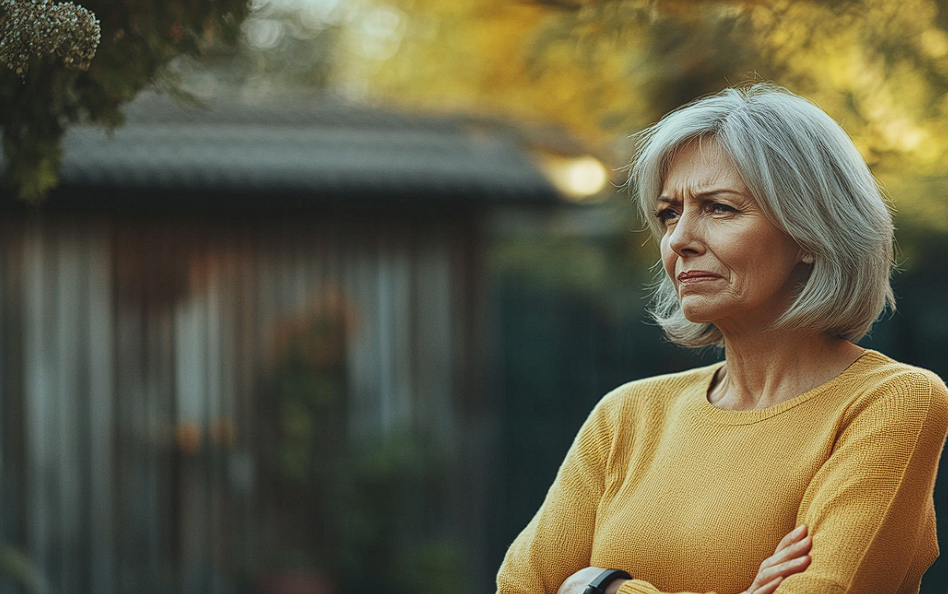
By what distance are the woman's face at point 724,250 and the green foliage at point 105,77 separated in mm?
1279

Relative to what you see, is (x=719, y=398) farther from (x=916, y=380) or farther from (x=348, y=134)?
(x=348, y=134)

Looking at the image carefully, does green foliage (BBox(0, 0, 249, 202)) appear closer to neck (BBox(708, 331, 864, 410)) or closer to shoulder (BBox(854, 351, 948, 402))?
neck (BBox(708, 331, 864, 410))

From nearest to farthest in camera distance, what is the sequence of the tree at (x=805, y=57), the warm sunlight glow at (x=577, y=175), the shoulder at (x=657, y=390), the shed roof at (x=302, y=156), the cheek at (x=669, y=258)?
the cheek at (x=669, y=258) < the shoulder at (x=657, y=390) < the tree at (x=805, y=57) < the shed roof at (x=302, y=156) < the warm sunlight glow at (x=577, y=175)

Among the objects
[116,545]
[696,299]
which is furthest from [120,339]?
[696,299]

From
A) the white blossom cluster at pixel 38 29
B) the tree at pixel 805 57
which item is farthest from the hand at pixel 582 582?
the white blossom cluster at pixel 38 29

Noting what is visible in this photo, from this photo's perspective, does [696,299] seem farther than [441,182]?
No

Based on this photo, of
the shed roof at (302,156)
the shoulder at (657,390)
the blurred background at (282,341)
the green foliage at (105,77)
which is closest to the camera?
the shoulder at (657,390)

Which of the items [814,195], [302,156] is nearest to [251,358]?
[302,156]

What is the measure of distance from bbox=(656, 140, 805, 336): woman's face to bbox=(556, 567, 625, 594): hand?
0.53 metres

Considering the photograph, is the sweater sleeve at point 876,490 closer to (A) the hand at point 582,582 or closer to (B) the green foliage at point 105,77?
(A) the hand at point 582,582

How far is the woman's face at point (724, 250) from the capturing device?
169 centimetres

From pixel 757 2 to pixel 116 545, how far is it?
4.91 metres

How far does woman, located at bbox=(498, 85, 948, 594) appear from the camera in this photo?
1.54 m

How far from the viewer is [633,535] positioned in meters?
1.77
